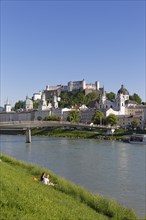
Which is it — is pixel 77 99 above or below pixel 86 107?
above

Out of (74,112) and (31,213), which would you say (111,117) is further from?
(31,213)

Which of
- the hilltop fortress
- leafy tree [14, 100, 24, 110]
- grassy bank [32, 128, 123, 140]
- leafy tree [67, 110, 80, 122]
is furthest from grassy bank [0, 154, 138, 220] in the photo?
leafy tree [14, 100, 24, 110]

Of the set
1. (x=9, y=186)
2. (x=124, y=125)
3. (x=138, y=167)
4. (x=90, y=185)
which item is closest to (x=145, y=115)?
(x=124, y=125)

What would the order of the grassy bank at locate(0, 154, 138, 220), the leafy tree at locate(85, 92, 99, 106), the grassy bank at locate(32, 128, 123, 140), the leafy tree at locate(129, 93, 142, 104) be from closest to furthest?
1. the grassy bank at locate(0, 154, 138, 220)
2. the grassy bank at locate(32, 128, 123, 140)
3. the leafy tree at locate(129, 93, 142, 104)
4. the leafy tree at locate(85, 92, 99, 106)

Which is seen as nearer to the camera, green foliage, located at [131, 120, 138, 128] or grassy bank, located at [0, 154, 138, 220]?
grassy bank, located at [0, 154, 138, 220]

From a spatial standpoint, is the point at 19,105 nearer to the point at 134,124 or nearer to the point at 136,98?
the point at 136,98

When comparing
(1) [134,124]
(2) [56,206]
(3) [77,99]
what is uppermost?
(3) [77,99]

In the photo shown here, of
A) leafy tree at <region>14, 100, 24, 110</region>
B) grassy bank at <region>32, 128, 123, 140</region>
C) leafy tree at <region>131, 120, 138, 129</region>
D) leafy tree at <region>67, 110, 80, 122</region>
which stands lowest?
grassy bank at <region>32, 128, 123, 140</region>

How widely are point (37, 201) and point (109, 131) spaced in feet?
159

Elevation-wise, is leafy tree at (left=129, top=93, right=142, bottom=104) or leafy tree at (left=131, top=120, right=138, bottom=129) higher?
leafy tree at (left=129, top=93, right=142, bottom=104)

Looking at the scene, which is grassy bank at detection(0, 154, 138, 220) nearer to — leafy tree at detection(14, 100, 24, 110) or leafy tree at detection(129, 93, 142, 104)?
leafy tree at detection(129, 93, 142, 104)

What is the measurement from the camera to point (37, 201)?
6.51 metres

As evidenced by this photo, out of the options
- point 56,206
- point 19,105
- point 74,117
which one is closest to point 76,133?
point 74,117

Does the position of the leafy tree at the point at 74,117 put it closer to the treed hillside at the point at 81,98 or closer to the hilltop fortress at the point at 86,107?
the hilltop fortress at the point at 86,107
